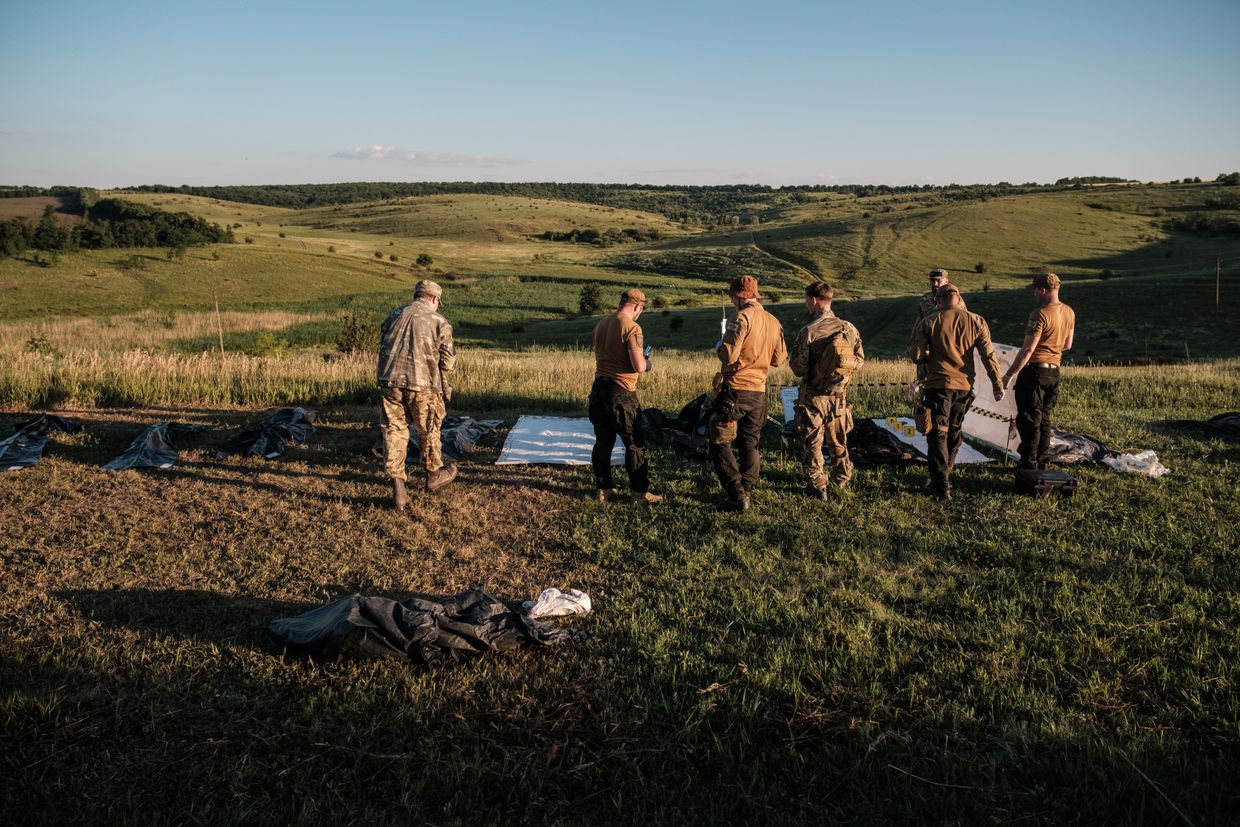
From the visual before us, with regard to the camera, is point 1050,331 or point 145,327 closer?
point 1050,331

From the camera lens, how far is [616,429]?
7.30 metres

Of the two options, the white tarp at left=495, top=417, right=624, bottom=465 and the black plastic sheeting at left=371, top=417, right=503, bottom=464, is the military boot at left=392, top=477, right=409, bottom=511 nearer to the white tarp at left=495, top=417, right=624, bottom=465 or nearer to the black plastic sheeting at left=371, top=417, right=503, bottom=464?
the black plastic sheeting at left=371, top=417, right=503, bottom=464

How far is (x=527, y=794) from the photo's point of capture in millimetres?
3252

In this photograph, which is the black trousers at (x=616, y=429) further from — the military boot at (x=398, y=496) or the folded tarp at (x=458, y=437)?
the folded tarp at (x=458, y=437)

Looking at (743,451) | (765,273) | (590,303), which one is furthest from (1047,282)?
(765,273)

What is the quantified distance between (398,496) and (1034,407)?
6526mm

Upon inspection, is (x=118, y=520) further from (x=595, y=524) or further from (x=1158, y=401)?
(x=1158, y=401)

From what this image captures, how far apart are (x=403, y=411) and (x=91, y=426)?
550 cm

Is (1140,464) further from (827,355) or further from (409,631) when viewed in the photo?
(409,631)

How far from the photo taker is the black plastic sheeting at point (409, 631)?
425 cm

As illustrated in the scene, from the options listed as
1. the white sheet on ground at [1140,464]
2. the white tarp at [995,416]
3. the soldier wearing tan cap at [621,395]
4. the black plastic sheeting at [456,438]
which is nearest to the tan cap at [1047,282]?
the white tarp at [995,416]

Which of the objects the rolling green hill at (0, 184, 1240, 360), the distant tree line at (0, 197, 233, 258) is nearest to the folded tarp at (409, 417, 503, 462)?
the rolling green hill at (0, 184, 1240, 360)

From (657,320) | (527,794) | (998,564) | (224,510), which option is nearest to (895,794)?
(527,794)

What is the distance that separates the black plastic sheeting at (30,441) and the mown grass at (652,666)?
951 millimetres
